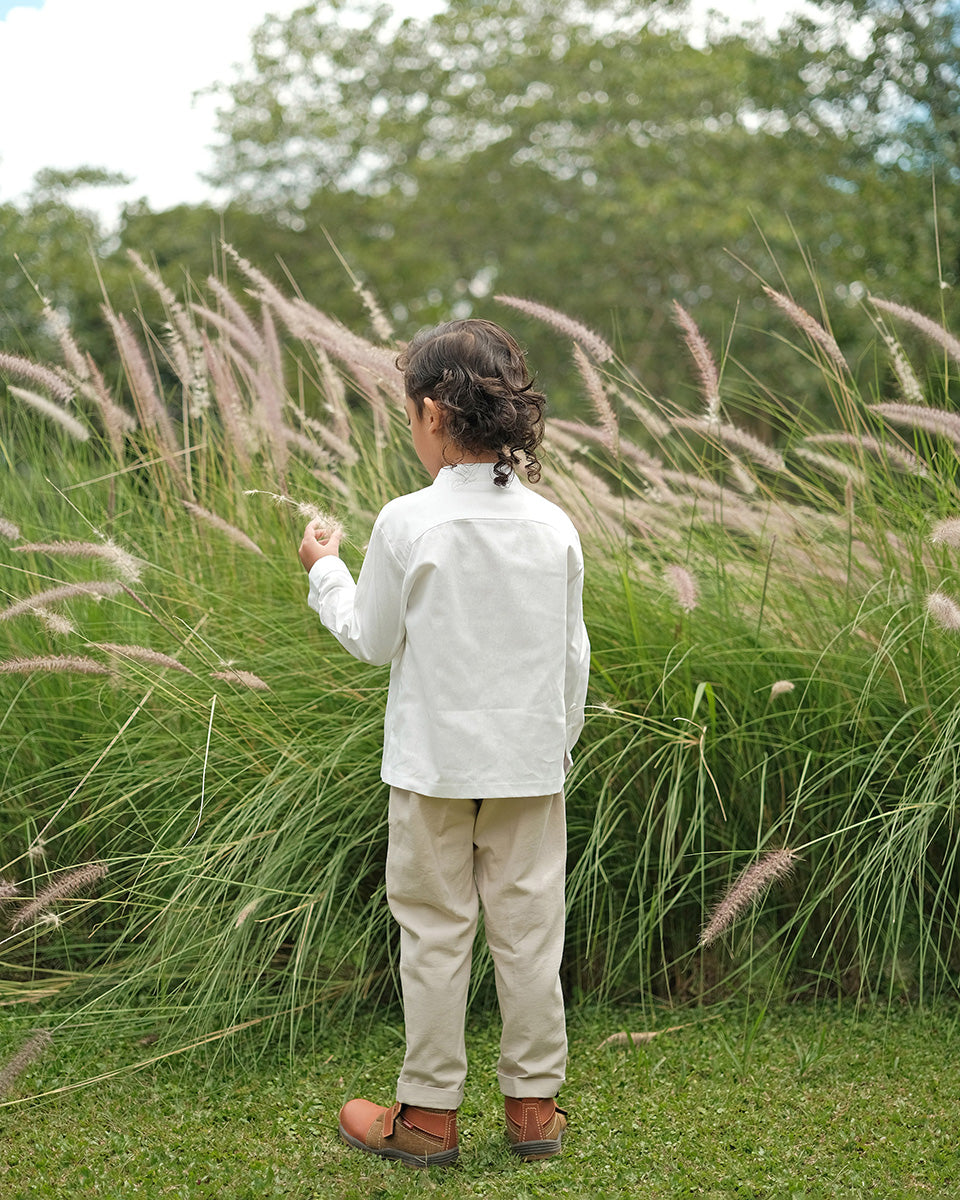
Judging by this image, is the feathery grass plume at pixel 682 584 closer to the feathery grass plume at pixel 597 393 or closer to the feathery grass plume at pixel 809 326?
the feathery grass plume at pixel 597 393

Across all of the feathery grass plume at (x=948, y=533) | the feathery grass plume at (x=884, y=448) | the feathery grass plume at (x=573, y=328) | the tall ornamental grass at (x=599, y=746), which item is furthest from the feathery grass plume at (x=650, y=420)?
the feathery grass plume at (x=948, y=533)

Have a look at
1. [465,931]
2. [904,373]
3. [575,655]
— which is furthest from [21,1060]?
[904,373]

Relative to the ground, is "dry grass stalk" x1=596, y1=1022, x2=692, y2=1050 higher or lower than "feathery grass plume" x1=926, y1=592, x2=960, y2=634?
lower

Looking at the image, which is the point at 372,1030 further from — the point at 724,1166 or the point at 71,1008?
the point at 724,1166

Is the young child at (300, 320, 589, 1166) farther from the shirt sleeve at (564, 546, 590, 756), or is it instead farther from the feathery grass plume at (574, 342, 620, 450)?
the feathery grass plume at (574, 342, 620, 450)

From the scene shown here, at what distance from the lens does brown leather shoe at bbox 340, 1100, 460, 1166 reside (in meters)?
2.19

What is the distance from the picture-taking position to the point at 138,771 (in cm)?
299

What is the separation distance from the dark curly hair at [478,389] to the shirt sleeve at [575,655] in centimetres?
23

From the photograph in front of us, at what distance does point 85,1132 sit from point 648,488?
212 cm

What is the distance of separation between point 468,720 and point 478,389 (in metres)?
0.60

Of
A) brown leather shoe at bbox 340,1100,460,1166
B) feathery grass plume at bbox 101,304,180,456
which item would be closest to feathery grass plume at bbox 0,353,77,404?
feathery grass plume at bbox 101,304,180,456

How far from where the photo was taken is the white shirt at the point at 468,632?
2086 mm

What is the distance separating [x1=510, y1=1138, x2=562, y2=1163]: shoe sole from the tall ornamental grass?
1.99 feet

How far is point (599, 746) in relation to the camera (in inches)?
115
